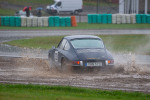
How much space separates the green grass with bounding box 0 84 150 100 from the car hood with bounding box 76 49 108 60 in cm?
264

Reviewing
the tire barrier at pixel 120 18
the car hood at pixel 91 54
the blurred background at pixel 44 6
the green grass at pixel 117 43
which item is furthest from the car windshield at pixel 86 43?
the blurred background at pixel 44 6

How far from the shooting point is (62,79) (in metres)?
10.2

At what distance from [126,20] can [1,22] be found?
43.7 feet

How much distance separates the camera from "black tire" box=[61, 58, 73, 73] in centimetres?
1124

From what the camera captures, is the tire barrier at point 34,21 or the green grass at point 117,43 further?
the tire barrier at point 34,21

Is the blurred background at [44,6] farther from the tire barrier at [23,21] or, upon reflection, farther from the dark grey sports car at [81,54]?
the dark grey sports car at [81,54]

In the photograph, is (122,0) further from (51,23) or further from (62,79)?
(62,79)

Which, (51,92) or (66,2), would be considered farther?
(66,2)

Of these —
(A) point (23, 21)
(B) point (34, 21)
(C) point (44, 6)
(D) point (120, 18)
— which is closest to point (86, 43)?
(B) point (34, 21)

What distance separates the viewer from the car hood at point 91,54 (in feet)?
36.6

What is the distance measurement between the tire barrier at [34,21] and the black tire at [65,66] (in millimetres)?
23363

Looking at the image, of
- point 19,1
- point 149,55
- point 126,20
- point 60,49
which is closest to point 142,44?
point 149,55

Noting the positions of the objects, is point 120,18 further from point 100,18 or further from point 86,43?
point 86,43

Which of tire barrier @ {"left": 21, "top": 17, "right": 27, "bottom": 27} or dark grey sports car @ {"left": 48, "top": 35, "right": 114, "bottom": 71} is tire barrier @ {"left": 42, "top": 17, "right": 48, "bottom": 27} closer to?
tire barrier @ {"left": 21, "top": 17, "right": 27, "bottom": 27}
